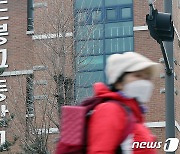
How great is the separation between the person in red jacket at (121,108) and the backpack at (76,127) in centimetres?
3

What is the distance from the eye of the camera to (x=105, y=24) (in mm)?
22641

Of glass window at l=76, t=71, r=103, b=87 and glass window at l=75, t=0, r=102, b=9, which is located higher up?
glass window at l=75, t=0, r=102, b=9

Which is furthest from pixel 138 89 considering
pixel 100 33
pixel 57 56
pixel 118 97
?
pixel 100 33

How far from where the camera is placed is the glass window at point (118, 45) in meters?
22.4

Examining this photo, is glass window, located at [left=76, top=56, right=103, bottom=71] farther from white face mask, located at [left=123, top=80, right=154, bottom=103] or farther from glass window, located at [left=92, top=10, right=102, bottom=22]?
white face mask, located at [left=123, top=80, right=154, bottom=103]

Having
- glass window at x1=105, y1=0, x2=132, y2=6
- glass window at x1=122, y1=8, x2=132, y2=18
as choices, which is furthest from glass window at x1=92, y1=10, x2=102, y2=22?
glass window at x1=122, y1=8, x2=132, y2=18

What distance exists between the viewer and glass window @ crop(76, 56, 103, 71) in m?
20.4

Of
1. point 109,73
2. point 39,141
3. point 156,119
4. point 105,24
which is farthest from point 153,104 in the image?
point 109,73

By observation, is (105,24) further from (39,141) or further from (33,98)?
(39,141)

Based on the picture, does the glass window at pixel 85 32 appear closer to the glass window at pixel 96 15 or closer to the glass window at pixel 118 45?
the glass window at pixel 96 15

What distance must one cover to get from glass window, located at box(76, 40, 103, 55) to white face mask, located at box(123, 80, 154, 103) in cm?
1602

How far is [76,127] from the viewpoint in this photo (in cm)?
355


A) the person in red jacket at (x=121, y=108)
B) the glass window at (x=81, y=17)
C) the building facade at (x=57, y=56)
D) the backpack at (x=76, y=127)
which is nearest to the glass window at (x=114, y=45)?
the building facade at (x=57, y=56)

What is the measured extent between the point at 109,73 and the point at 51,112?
1555 cm
